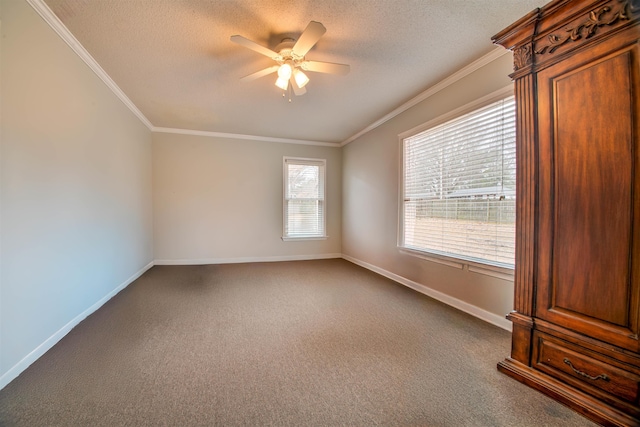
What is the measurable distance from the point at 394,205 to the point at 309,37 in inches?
100

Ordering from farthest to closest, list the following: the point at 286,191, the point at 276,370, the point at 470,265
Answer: the point at 286,191, the point at 470,265, the point at 276,370

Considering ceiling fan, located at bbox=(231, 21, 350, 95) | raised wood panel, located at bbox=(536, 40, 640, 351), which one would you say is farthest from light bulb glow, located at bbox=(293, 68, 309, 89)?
raised wood panel, located at bbox=(536, 40, 640, 351)

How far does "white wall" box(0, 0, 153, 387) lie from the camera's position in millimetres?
1608

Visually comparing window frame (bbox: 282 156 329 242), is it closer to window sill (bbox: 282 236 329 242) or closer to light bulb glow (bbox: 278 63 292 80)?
window sill (bbox: 282 236 329 242)

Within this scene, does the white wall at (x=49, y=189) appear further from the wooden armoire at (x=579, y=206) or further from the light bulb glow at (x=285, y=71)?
the wooden armoire at (x=579, y=206)

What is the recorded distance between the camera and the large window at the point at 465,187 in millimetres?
2312

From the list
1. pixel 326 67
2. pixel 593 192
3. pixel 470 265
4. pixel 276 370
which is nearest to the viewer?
pixel 593 192

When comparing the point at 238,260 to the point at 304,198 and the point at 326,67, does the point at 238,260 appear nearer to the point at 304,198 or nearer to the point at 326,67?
the point at 304,198

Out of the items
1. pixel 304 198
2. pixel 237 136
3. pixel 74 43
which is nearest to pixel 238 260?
pixel 304 198

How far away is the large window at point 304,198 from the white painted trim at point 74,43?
9.38 ft

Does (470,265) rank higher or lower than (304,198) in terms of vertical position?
lower

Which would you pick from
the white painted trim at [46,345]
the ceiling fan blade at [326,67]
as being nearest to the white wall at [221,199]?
the white painted trim at [46,345]

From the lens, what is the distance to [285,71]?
2332 millimetres

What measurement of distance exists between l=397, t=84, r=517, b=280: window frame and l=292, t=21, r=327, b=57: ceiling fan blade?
1660 millimetres
